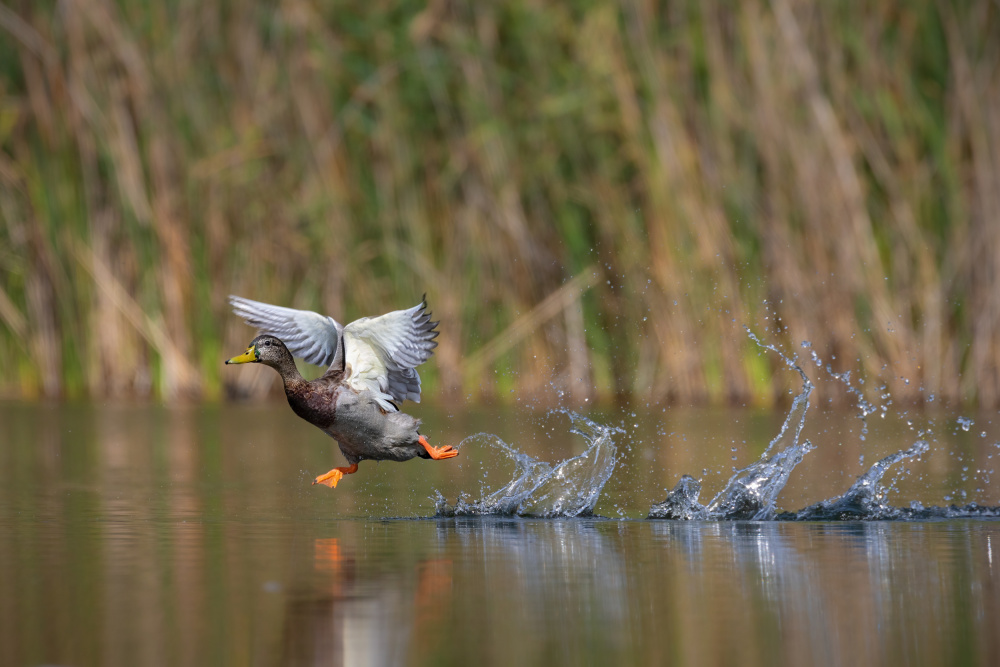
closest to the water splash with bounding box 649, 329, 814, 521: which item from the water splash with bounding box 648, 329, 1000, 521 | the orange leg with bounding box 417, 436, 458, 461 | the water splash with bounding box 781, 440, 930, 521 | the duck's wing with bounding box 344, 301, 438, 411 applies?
the water splash with bounding box 648, 329, 1000, 521

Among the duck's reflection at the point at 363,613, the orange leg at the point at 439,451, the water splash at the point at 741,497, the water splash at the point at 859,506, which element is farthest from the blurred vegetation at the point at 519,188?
the duck's reflection at the point at 363,613

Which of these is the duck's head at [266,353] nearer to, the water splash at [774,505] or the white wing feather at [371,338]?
the white wing feather at [371,338]

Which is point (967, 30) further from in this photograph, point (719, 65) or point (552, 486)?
point (552, 486)

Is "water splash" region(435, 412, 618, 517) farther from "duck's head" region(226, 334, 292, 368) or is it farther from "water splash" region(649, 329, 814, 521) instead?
"duck's head" region(226, 334, 292, 368)

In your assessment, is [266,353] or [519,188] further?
[519,188]

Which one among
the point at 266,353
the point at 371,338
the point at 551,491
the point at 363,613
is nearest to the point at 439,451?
the point at 371,338

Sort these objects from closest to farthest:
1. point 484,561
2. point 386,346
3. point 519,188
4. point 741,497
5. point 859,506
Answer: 1. point 484,561
2. point 859,506
3. point 741,497
4. point 386,346
5. point 519,188

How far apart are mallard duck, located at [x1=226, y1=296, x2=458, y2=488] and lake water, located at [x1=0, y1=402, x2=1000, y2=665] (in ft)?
1.17

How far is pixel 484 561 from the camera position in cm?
557

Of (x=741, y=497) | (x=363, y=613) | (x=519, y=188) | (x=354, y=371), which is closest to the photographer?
(x=363, y=613)

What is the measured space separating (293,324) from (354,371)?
471 mm

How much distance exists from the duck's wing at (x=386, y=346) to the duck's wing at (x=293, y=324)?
0.12 m

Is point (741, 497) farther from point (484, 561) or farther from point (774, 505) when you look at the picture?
point (484, 561)

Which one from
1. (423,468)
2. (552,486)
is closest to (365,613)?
(552,486)
